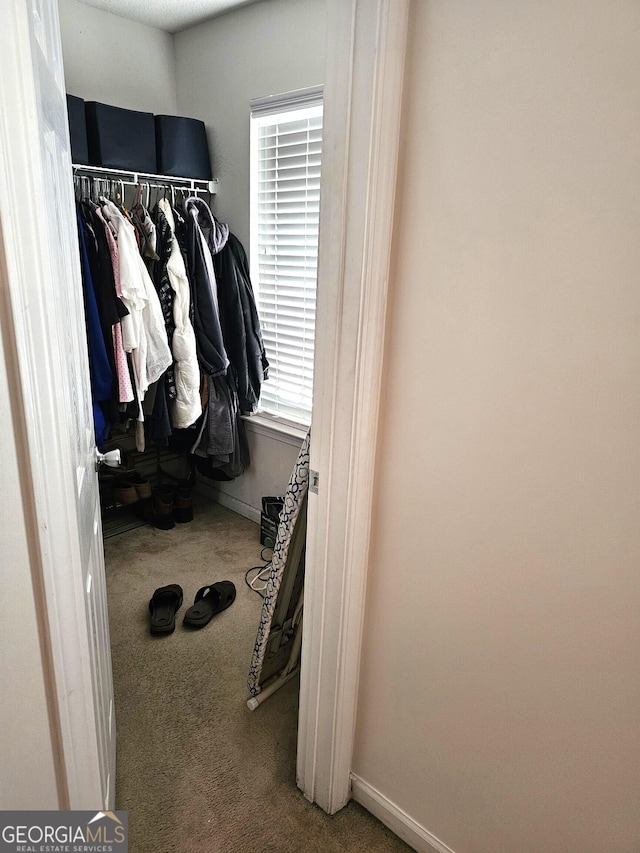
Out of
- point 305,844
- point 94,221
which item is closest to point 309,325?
point 94,221

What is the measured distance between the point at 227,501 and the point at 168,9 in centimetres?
264

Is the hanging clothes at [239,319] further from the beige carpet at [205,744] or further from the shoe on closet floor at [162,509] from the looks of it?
the beige carpet at [205,744]

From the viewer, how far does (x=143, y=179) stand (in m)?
2.77

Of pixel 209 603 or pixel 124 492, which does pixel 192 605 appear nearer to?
pixel 209 603

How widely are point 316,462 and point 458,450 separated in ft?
1.22

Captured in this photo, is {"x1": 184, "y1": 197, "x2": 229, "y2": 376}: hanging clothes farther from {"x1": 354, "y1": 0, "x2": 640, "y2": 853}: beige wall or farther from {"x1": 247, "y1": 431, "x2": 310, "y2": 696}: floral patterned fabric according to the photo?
{"x1": 354, "y1": 0, "x2": 640, "y2": 853}: beige wall

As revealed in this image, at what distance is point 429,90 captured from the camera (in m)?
1.08

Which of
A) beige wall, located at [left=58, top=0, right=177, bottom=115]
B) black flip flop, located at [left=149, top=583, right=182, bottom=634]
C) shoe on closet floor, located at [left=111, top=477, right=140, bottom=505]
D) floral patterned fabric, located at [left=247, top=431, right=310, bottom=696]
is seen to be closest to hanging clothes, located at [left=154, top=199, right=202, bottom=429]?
shoe on closet floor, located at [left=111, top=477, right=140, bottom=505]

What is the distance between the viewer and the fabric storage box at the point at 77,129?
7.76 feet

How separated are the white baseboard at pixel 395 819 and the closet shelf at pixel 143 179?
268 cm

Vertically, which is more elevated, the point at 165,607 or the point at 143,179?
the point at 143,179

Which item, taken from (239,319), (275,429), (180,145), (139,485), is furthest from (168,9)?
(139,485)

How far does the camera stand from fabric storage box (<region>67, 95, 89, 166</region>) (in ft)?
7.76

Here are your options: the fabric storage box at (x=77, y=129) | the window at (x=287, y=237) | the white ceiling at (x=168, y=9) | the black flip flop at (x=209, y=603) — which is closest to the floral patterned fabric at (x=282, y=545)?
the black flip flop at (x=209, y=603)
